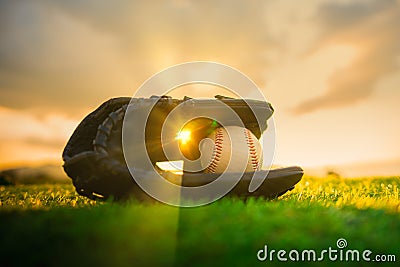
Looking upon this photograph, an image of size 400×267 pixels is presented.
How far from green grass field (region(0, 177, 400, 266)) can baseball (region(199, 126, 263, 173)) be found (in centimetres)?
125

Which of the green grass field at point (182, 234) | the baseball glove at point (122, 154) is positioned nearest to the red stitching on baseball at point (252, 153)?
the baseball glove at point (122, 154)

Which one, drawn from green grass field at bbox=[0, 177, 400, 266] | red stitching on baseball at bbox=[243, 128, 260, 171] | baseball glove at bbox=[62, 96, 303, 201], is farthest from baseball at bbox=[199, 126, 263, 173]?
green grass field at bbox=[0, 177, 400, 266]

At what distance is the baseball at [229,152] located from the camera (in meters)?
4.59

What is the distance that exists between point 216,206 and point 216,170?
48.6 inches

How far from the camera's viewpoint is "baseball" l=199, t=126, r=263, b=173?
459cm

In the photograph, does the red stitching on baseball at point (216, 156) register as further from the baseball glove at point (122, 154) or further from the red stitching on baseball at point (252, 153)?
the red stitching on baseball at point (252, 153)

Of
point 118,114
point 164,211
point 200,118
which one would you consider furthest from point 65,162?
point 200,118

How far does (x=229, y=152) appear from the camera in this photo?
4.64 meters

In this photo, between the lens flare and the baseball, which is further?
the lens flare

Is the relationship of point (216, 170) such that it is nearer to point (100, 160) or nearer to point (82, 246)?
point (100, 160)

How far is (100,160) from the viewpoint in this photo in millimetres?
3781

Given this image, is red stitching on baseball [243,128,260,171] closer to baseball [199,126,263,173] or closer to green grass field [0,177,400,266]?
baseball [199,126,263,173]

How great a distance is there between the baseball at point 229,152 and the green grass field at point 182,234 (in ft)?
4.12

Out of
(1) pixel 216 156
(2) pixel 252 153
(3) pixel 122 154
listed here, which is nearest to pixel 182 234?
(3) pixel 122 154
